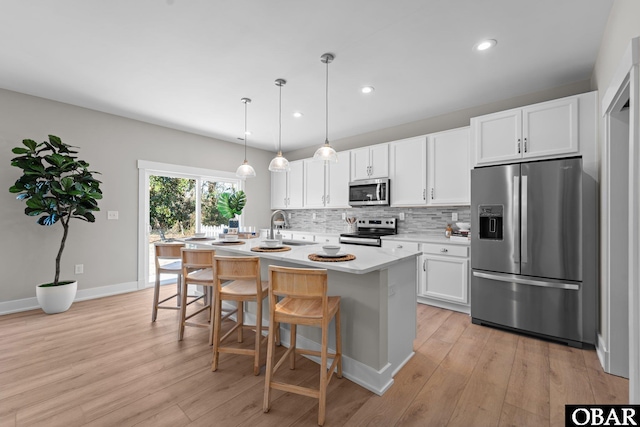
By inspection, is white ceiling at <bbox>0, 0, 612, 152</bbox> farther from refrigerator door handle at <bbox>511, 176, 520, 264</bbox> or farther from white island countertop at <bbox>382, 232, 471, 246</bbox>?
white island countertop at <bbox>382, 232, 471, 246</bbox>

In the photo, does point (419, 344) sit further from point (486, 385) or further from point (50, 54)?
point (50, 54)

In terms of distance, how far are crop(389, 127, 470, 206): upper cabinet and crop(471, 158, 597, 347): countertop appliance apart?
66 cm

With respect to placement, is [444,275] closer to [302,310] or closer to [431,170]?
[431,170]

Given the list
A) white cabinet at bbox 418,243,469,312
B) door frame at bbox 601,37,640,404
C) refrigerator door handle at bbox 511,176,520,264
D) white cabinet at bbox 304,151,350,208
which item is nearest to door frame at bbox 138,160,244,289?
white cabinet at bbox 304,151,350,208

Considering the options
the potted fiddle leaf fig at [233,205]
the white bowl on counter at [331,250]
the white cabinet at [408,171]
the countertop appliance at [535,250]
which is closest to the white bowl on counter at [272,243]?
the white bowl on counter at [331,250]

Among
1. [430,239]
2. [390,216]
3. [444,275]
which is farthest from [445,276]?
[390,216]

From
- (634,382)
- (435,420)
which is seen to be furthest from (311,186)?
(634,382)

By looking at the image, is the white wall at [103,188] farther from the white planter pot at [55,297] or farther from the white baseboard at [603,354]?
the white baseboard at [603,354]

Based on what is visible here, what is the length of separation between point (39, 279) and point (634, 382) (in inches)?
221

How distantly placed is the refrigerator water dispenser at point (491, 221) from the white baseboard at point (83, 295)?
496 cm

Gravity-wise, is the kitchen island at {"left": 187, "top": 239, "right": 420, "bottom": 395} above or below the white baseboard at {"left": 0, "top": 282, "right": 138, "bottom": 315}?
above

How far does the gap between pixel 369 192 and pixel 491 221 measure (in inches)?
77.1

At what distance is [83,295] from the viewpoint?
385 cm

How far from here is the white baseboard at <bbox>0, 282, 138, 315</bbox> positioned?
3.34m
